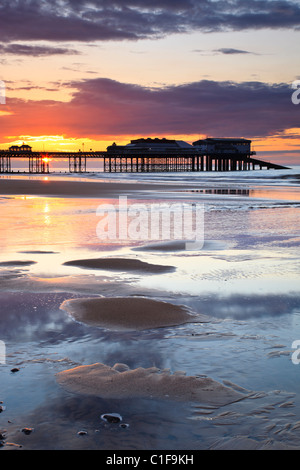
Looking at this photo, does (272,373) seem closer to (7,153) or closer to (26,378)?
(26,378)

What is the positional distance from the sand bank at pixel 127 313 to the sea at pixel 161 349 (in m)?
0.18

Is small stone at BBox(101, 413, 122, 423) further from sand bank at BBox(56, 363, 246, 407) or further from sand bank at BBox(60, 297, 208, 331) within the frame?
sand bank at BBox(60, 297, 208, 331)

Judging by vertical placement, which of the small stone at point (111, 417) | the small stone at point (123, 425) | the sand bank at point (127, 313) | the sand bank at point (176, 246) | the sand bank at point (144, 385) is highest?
the sand bank at point (176, 246)

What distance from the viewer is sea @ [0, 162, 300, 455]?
381cm

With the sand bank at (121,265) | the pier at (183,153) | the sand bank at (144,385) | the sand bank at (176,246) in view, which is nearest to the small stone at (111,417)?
the sand bank at (144,385)

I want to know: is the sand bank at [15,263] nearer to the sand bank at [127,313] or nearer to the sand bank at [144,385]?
the sand bank at [127,313]

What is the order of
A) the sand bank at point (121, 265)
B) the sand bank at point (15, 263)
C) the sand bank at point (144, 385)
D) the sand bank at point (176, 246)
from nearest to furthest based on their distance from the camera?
the sand bank at point (144, 385)
the sand bank at point (121, 265)
the sand bank at point (15, 263)
the sand bank at point (176, 246)

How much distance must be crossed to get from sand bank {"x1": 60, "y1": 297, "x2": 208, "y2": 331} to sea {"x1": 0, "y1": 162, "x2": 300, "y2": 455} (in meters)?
0.18

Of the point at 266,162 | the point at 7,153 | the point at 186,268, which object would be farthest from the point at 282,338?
the point at 7,153

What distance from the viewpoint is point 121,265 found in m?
10.4

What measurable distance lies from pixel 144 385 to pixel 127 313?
232 centimetres

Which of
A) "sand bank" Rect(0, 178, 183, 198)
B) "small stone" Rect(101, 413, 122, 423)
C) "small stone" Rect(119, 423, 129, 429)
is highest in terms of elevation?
"sand bank" Rect(0, 178, 183, 198)

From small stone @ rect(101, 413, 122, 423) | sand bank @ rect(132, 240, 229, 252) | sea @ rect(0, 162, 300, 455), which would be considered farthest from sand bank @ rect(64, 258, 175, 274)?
small stone @ rect(101, 413, 122, 423)

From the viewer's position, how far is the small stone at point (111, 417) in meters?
4.02
